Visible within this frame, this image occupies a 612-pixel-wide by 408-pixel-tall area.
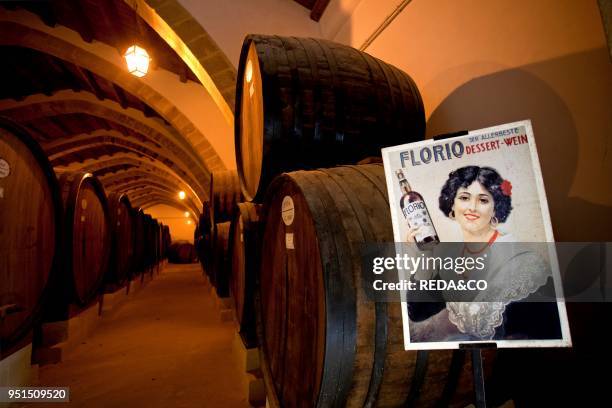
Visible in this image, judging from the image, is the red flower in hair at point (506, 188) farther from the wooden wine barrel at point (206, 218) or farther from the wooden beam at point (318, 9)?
the wooden wine barrel at point (206, 218)

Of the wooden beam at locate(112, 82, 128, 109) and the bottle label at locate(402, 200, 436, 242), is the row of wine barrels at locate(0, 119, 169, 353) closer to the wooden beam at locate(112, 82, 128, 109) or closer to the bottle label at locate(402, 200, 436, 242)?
the bottle label at locate(402, 200, 436, 242)

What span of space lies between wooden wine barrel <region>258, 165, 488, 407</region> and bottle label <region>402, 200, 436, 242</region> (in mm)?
200

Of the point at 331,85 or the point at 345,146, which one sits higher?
the point at 331,85

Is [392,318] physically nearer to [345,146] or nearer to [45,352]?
[345,146]

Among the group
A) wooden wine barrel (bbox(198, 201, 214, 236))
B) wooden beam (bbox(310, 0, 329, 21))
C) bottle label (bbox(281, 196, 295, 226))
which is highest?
wooden beam (bbox(310, 0, 329, 21))

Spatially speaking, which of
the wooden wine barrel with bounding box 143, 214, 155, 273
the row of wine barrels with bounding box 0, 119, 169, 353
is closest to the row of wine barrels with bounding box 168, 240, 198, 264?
the wooden wine barrel with bounding box 143, 214, 155, 273

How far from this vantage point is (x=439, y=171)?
929mm

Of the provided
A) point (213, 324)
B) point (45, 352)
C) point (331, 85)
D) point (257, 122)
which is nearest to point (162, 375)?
point (45, 352)

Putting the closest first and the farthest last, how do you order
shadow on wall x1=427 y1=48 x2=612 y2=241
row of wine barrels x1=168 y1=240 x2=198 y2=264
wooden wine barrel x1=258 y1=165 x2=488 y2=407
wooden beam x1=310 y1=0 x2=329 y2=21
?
1. wooden wine barrel x1=258 y1=165 x2=488 y2=407
2. shadow on wall x1=427 y1=48 x2=612 y2=241
3. wooden beam x1=310 y1=0 x2=329 y2=21
4. row of wine barrels x1=168 y1=240 x2=198 y2=264

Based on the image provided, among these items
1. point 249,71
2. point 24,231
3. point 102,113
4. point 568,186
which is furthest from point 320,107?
point 102,113

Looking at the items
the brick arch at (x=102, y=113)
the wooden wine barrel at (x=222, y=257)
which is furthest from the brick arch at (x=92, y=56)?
the wooden wine barrel at (x=222, y=257)

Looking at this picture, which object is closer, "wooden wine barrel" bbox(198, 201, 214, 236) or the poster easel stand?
the poster easel stand

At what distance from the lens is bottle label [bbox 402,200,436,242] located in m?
0.90

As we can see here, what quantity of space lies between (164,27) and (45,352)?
3920 millimetres
